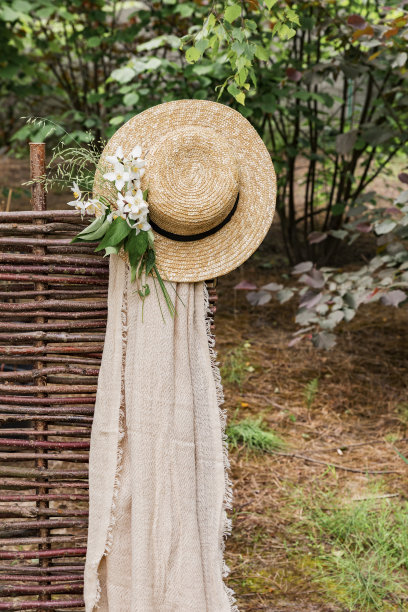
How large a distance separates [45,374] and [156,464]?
0.49 m

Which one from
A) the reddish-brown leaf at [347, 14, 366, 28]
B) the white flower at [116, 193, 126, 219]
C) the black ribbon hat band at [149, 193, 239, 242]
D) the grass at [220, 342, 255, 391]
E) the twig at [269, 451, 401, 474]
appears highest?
the reddish-brown leaf at [347, 14, 366, 28]

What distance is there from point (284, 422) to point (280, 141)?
3.05m

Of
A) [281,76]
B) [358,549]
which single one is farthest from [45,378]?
[281,76]

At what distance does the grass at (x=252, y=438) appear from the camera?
10.8 ft

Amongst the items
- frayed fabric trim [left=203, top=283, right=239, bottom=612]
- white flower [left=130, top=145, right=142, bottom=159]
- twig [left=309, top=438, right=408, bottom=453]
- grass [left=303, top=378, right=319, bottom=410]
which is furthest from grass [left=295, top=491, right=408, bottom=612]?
white flower [left=130, top=145, right=142, bottom=159]

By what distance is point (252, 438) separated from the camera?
3.34m

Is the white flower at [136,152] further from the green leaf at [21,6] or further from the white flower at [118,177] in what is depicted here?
the green leaf at [21,6]

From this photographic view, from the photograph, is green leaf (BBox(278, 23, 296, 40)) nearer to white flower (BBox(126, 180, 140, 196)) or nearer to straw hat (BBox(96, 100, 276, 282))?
straw hat (BBox(96, 100, 276, 282))

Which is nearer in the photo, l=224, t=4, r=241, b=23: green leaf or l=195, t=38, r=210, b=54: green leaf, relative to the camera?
l=224, t=4, r=241, b=23: green leaf

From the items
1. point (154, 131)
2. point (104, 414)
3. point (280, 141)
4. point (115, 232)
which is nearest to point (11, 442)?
point (104, 414)

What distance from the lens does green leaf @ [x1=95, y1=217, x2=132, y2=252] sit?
71.7 inches

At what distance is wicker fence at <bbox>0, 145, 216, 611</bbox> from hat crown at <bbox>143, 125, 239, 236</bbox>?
0.33 m

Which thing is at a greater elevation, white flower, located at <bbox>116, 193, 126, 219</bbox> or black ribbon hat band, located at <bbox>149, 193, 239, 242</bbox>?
white flower, located at <bbox>116, 193, 126, 219</bbox>

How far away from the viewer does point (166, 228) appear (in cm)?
192
